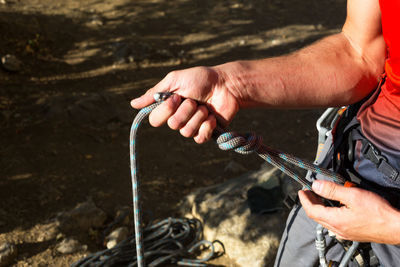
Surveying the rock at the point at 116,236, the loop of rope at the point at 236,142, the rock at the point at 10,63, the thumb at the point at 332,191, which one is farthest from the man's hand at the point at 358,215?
the rock at the point at 10,63

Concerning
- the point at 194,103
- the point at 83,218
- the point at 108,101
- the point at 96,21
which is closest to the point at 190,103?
the point at 194,103

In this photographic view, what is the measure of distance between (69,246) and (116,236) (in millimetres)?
327

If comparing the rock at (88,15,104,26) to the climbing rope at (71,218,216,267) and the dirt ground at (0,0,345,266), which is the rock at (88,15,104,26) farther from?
the climbing rope at (71,218,216,267)

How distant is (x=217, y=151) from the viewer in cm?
419

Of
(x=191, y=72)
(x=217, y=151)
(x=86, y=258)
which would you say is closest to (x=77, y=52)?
(x=217, y=151)

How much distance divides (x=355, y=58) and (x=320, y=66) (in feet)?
0.47

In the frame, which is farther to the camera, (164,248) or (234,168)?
(234,168)

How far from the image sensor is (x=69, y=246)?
2.73 metres

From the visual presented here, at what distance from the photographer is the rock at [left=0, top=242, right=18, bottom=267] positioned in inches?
101

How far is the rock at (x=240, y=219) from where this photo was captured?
2.74 m

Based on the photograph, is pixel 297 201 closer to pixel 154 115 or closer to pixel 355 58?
pixel 355 58

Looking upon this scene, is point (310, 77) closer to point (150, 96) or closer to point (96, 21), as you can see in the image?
point (150, 96)

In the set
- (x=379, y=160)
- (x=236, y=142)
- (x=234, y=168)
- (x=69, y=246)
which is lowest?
(x=234, y=168)

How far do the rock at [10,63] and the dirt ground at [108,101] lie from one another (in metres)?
0.08
